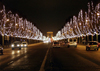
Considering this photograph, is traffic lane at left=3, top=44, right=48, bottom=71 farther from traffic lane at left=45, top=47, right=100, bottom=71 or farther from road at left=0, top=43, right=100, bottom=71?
traffic lane at left=45, top=47, right=100, bottom=71

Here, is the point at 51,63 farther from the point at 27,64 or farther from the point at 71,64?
the point at 27,64

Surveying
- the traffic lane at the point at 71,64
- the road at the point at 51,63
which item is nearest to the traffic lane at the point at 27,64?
the road at the point at 51,63

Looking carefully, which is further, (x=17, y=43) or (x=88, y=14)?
(x=88, y=14)

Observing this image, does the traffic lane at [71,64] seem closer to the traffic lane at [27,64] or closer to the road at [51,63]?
the road at [51,63]

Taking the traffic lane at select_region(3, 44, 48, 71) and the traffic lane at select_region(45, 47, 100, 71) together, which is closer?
the traffic lane at select_region(45, 47, 100, 71)

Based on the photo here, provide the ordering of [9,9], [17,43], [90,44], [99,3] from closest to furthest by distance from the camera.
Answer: [90,44] < [17,43] < [99,3] < [9,9]

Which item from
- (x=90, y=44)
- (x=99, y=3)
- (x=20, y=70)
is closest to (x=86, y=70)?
(x=20, y=70)

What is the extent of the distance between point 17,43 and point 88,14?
1260 inches

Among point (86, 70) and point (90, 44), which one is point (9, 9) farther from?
point (86, 70)

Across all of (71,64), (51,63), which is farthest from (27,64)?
(71,64)

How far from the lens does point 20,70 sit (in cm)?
998

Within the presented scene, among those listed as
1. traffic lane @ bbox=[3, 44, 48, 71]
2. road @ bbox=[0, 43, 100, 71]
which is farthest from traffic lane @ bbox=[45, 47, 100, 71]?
traffic lane @ bbox=[3, 44, 48, 71]

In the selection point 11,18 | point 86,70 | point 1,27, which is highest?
point 11,18

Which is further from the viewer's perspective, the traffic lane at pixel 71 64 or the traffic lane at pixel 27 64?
the traffic lane at pixel 27 64
